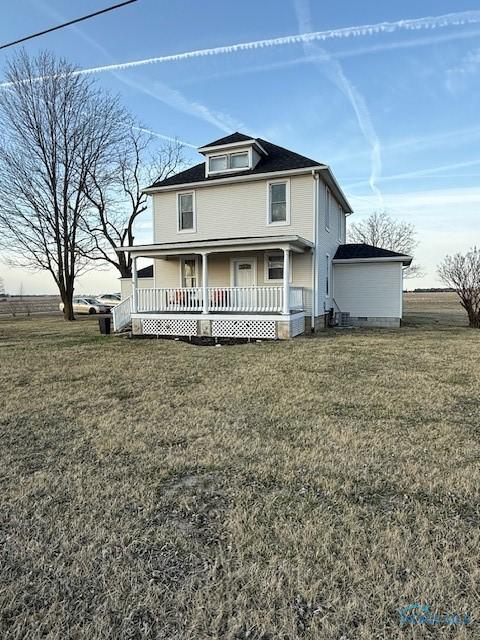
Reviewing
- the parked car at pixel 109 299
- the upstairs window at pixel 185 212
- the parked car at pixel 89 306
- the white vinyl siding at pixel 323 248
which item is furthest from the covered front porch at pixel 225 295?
the parked car at pixel 109 299

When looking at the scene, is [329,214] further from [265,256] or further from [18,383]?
[18,383]

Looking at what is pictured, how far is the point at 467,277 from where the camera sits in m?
16.5

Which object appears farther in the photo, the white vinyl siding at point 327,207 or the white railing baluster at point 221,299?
the white vinyl siding at point 327,207

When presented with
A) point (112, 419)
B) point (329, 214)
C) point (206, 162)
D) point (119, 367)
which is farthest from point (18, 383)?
point (329, 214)

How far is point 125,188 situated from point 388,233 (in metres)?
26.7

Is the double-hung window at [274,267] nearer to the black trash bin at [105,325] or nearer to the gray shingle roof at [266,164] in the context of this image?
the gray shingle roof at [266,164]

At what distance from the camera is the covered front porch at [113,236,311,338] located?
12.2 meters

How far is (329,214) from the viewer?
15836mm

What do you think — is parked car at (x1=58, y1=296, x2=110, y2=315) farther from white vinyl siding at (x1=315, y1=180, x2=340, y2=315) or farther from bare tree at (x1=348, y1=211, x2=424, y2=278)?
bare tree at (x1=348, y1=211, x2=424, y2=278)

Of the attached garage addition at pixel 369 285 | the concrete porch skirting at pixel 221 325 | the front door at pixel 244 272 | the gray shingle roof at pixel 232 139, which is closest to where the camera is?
the concrete porch skirting at pixel 221 325

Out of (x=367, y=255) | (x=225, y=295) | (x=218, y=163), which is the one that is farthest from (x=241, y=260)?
(x=367, y=255)

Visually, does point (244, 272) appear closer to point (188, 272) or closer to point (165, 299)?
point (188, 272)

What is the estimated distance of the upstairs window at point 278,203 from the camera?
1397 cm

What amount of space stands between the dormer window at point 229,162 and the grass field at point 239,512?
11.2m
